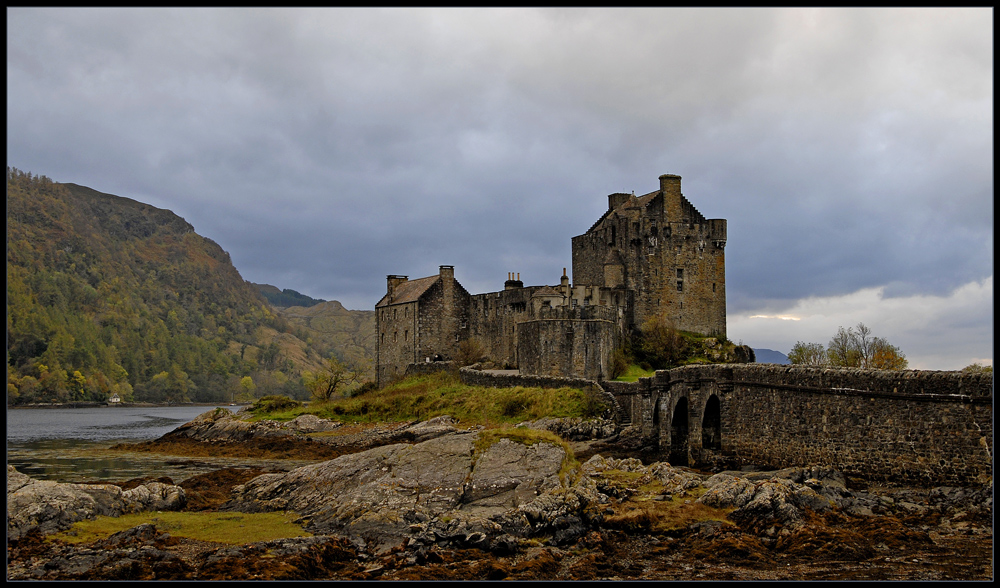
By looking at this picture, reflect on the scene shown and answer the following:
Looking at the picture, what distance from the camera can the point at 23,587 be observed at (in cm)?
1197

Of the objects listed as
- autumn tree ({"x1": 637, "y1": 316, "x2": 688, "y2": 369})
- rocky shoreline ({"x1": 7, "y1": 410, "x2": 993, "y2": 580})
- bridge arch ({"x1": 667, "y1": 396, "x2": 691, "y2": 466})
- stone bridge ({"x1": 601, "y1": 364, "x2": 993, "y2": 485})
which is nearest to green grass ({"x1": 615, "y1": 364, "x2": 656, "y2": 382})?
autumn tree ({"x1": 637, "y1": 316, "x2": 688, "y2": 369})

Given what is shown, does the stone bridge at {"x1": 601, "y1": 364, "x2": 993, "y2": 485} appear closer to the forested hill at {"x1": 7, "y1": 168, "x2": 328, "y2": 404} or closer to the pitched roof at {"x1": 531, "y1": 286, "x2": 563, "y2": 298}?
the pitched roof at {"x1": 531, "y1": 286, "x2": 563, "y2": 298}

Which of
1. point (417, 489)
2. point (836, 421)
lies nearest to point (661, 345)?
point (836, 421)

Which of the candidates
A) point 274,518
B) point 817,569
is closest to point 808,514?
point 817,569

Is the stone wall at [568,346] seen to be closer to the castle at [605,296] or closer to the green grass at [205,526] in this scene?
the castle at [605,296]

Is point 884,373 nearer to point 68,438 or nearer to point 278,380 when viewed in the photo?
point 68,438

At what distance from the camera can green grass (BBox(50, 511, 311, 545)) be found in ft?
54.2

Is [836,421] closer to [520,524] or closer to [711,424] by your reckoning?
[711,424]

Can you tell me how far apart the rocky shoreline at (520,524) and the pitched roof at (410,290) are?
3629cm

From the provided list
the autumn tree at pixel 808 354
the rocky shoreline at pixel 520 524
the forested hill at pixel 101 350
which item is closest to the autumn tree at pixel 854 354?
the autumn tree at pixel 808 354

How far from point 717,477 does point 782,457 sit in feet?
9.40

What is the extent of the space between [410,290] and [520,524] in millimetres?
45417

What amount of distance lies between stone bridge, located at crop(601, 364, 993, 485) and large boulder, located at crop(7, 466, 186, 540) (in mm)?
16939

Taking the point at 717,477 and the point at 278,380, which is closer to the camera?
the point at 717,477
